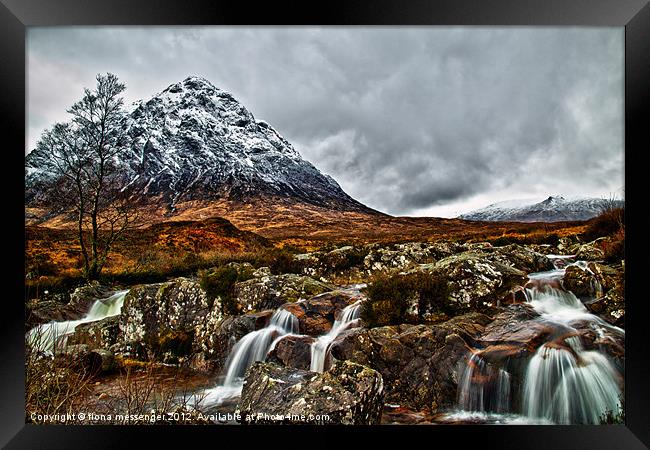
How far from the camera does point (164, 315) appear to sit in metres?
3.38

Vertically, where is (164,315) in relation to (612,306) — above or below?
below

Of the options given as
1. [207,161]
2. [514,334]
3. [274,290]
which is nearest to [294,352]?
[274,290]

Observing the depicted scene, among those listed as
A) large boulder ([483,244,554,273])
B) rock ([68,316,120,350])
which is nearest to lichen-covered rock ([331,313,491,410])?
large boulder ([483,244,554,273])

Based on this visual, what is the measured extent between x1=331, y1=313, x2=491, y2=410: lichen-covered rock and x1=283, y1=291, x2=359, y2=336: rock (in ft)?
0.75

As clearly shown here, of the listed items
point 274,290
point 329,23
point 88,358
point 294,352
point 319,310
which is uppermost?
point 329,23

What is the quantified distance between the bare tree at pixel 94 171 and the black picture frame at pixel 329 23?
319 millimetres

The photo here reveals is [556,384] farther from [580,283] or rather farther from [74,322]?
[74,322]

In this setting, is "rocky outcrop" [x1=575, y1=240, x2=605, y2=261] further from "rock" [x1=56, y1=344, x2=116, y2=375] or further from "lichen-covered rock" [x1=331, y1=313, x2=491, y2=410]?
"rock" [x1=56, y1=344, x2=116, y2=375]

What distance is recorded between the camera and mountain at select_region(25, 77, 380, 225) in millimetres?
3312

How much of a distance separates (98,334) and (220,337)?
51.4 inches

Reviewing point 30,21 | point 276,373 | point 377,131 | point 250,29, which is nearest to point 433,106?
point 377,131

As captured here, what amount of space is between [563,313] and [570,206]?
1058 mm

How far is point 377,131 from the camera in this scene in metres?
3.31

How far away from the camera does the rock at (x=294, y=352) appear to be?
308 cm
